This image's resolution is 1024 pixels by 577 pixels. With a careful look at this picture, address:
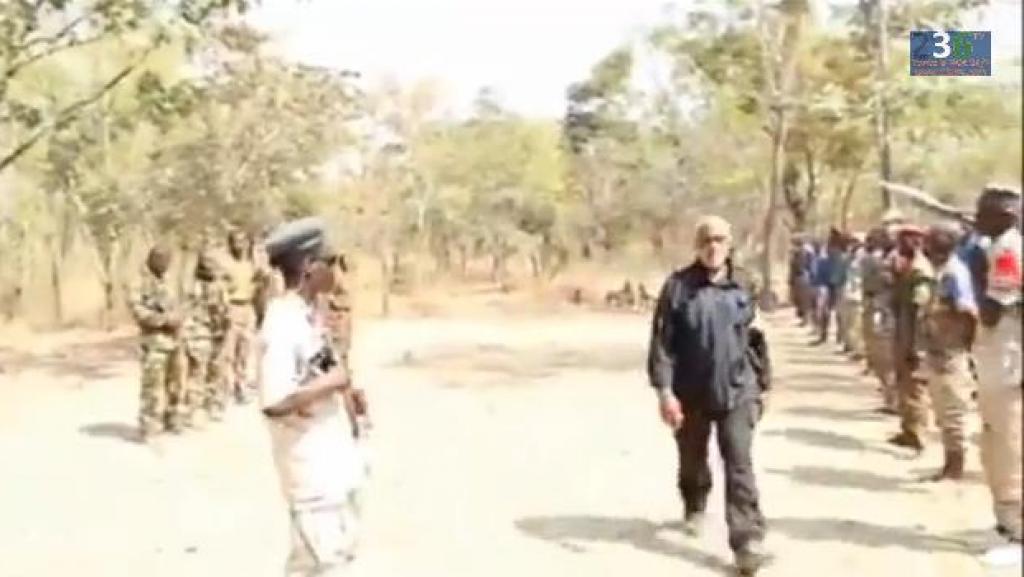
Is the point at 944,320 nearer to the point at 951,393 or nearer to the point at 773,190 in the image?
the point at 951,393

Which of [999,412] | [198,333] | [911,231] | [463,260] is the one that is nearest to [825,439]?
[911,231]

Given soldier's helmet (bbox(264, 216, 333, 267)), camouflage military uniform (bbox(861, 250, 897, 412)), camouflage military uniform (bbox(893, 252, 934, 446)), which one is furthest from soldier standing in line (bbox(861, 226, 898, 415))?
soldier's helmet (bbox(264, 216, 333, 267))

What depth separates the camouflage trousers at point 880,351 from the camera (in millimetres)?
7637

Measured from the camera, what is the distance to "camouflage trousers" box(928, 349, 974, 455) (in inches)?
219

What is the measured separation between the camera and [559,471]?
6.57 metres

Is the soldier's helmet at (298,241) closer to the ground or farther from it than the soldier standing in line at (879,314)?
farther from it

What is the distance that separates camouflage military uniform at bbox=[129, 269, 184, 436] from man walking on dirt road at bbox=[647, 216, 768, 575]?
361 centimetres

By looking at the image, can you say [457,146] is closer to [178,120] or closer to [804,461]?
[178,120]

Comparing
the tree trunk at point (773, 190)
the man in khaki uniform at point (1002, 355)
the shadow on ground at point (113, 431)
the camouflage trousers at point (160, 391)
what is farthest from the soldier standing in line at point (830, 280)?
the man in khaki uniform at point (1002, 355)

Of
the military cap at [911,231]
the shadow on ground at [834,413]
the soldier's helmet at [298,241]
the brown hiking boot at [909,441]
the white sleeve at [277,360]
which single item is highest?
the soldier's helmet at [298,241]

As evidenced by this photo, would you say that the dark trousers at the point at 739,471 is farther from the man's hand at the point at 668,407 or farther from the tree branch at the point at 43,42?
the tree branch at the point at 43,42

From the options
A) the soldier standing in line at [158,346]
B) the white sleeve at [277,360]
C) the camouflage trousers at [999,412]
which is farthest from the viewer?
the soldier standing in line at [158,346]

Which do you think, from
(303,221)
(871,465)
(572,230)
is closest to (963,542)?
(871,465)

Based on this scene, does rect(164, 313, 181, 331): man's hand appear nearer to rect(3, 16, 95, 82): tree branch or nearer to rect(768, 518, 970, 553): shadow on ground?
rect(3, 16, 95, 82): tree branch
